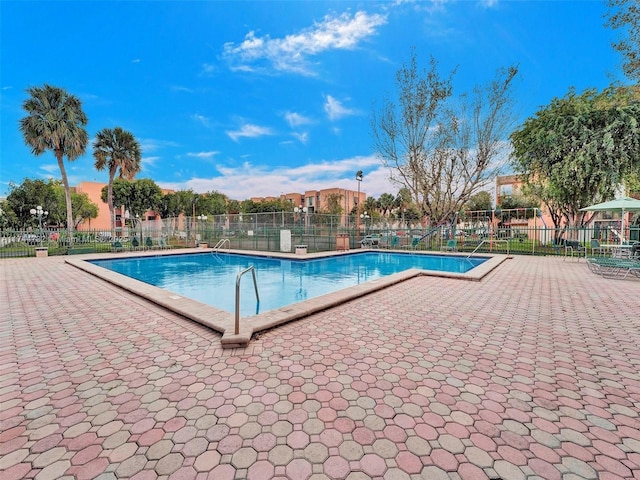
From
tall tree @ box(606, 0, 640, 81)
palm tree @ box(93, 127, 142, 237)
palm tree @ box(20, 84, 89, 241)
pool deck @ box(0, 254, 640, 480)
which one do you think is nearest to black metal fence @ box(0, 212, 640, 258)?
palm tree @ box(20, 84, 89, 241)

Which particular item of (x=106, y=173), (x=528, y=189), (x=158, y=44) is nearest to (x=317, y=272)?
(x=158, y=44)

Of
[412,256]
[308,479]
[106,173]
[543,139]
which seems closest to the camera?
[308,479]

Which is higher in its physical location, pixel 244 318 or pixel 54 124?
pixel 54 124

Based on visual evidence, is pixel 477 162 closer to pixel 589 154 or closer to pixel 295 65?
pixel 589 154

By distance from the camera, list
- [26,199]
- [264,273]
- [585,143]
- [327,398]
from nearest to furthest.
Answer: [327,398] < [264,273] < [585,143] < [26,199]

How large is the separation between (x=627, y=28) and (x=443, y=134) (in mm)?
8297

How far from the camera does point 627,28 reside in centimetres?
1209

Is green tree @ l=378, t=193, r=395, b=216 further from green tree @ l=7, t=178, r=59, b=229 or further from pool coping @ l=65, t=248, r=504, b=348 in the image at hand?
pool coping @ l=65, t=248, r=504, b=348

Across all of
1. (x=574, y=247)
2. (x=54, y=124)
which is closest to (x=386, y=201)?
(x=574, y=247)

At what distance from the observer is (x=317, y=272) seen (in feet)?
35.5

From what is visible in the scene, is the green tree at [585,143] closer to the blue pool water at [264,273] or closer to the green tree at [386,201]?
the blue pool water at [264,273]

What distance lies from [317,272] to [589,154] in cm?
1312

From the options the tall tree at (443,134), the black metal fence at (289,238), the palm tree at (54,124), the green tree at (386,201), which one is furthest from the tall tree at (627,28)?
the green tree at (386,201)

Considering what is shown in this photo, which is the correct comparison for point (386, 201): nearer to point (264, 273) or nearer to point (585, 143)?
point (585, 143)
